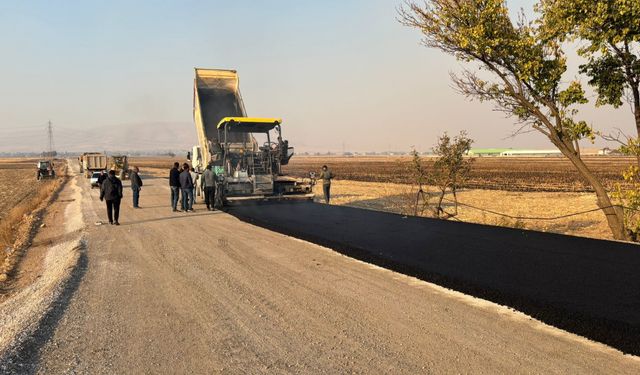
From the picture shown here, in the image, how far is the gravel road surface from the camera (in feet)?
13.0

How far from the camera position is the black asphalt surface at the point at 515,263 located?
16.2 ft

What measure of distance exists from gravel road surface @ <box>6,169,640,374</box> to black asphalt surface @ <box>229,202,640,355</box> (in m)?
0.31

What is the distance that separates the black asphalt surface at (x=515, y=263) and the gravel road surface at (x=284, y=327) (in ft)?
1.00

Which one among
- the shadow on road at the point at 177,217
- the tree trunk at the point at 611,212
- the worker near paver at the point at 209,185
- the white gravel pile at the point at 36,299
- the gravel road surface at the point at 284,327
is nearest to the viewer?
the gravel road surface at the point at 284,327

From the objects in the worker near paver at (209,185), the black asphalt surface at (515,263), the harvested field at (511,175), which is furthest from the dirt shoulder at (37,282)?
the harvested field at (511,175)

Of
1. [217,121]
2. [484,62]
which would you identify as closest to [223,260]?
[484,62]

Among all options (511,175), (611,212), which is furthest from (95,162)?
(611,212)

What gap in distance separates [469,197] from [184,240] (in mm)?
16248

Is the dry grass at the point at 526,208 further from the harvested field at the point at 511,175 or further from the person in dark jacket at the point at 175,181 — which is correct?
the person in dark jacket at the point at 175,181

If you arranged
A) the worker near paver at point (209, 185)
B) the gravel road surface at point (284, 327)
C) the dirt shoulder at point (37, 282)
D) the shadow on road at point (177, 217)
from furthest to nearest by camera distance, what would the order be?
the worker near paver at point (209, 185), the shadow on road at point (177, 217), the dirt shoulder at point (37, 282), the gravel road surface at point (284, 327)

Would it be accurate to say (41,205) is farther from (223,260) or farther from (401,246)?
(401,246)

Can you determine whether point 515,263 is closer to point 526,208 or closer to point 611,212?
point 611,212

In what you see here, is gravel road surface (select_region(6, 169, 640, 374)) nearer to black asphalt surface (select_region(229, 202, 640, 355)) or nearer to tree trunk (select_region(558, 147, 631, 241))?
black asphalt surface (select_region(229, 202, 640, 355))

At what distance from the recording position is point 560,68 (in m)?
10.3
